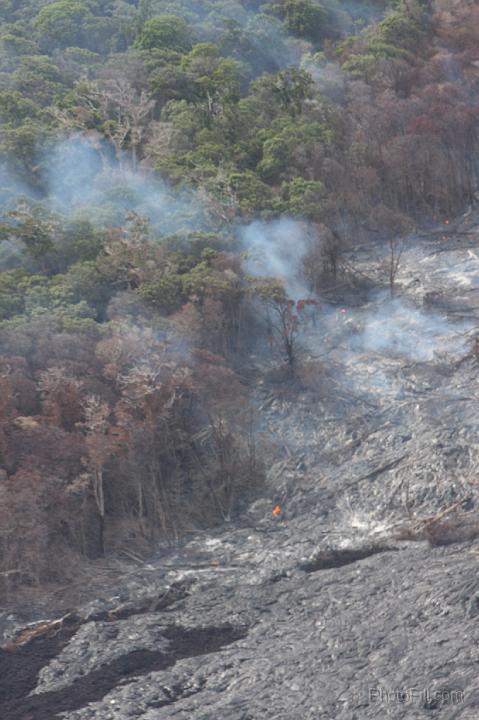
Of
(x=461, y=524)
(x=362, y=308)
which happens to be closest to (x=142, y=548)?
(x=461, y=524)

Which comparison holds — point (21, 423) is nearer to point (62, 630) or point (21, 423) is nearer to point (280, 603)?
point (62, 630)

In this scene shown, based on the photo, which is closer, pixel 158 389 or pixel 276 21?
pixel 158 389

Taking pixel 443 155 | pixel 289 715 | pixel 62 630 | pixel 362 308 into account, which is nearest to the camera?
pixel 289 715

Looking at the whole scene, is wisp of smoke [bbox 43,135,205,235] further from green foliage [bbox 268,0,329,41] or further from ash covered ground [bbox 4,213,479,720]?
green foliage [bbox 268,0,329,41]

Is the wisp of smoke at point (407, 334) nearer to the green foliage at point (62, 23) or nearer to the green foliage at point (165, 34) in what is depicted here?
the green foliage at point (165, 34)

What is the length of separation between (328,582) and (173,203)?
18119 mm

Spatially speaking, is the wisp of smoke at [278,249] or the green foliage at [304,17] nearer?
the wisp of smoke at [278,249]

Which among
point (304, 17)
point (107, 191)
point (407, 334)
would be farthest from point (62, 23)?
point (407, 334)

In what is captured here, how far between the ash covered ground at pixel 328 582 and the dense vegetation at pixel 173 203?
156cm

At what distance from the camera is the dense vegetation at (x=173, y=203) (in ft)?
87.6

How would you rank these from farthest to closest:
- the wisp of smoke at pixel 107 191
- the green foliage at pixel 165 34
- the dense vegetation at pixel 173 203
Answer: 1. the green foliage at pixel 165 34
2. the wisp of smoke at pixel 107 191
3. the dense vegetation at pixel 173 203

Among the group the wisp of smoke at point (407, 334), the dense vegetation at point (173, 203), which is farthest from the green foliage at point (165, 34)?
the wisp of smoke at point (407, 334)

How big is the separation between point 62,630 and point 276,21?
138 ft

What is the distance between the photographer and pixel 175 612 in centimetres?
2300
